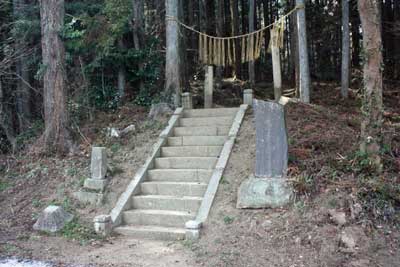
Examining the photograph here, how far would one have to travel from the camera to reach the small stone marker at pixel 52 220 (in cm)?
618

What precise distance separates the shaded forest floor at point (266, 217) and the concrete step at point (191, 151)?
43 cm

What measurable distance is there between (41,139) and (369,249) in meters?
7.09

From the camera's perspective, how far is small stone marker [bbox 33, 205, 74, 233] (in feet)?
20.3

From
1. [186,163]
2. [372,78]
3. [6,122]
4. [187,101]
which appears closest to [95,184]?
[186,163]

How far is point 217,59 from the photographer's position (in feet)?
34.8

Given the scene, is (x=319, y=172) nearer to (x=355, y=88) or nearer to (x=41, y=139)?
(x=41, y=139)

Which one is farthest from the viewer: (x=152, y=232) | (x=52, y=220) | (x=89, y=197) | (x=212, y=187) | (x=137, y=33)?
(x=137, y=33)

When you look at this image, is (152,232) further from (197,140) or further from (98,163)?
(197,140)

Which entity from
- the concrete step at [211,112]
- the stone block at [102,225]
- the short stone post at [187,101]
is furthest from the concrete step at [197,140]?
the stone block at [102,225]

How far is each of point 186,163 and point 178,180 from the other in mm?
436

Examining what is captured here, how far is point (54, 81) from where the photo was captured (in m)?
8.79

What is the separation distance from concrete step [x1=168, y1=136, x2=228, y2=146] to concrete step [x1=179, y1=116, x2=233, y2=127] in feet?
2.12

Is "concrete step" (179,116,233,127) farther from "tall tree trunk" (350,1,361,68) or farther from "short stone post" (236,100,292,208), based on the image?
"tall tree trunk" (350,1,361,68)

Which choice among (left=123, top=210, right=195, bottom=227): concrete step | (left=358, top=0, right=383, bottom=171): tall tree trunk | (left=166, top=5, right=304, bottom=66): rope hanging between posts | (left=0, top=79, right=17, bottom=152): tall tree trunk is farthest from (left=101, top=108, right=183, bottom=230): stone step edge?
(left=0, top=79, right=17, bottom=152): tall tree trunk
